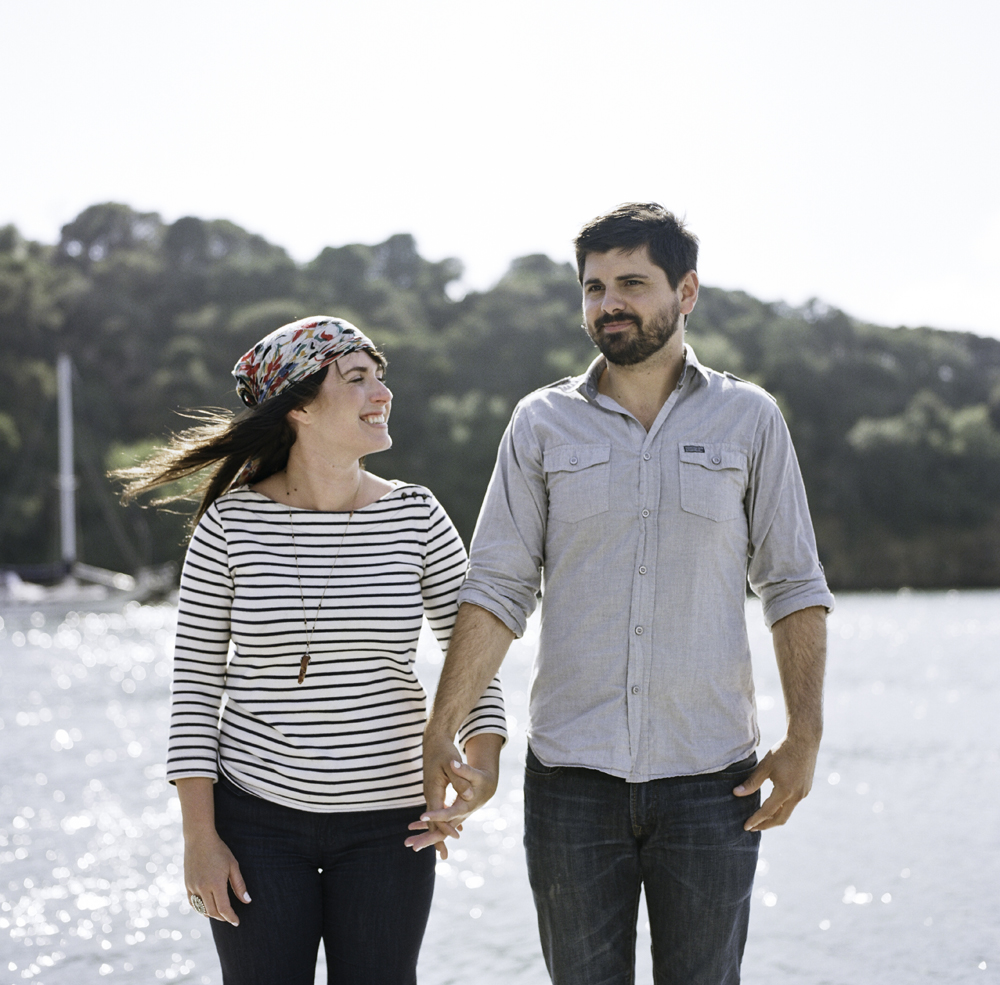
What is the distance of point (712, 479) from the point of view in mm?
2295

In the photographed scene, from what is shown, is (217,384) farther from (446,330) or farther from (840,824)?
(840,824)

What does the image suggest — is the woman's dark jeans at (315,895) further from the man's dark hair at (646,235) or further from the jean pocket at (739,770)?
the man's dark hair at (646,235)

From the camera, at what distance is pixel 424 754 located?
2.22 m

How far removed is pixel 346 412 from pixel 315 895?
3.16 feet

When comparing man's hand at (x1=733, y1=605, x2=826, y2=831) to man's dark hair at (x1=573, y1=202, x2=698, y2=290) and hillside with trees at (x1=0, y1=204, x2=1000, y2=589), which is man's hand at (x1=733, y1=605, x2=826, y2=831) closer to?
man's dark hair at (x1=573, y1=202, x2=698, y2=290)

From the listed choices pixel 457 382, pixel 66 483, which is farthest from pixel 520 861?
pixel 457 382

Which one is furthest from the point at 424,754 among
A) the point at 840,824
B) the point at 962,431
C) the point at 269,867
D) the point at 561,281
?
the point at 561,281

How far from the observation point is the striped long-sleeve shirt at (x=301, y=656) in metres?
2.19

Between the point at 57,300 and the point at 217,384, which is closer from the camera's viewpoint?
the point at 217,384

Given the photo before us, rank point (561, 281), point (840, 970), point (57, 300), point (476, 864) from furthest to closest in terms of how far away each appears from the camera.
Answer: point (561, 281)
point (57, 300)
point (476, 864)
point (840, 970)

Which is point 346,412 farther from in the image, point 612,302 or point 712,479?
point 712,479

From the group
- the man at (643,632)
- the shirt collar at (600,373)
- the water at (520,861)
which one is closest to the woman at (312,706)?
the man at (643,632)

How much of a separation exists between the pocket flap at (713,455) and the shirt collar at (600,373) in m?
0.16

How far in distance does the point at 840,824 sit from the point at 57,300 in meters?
48.2
